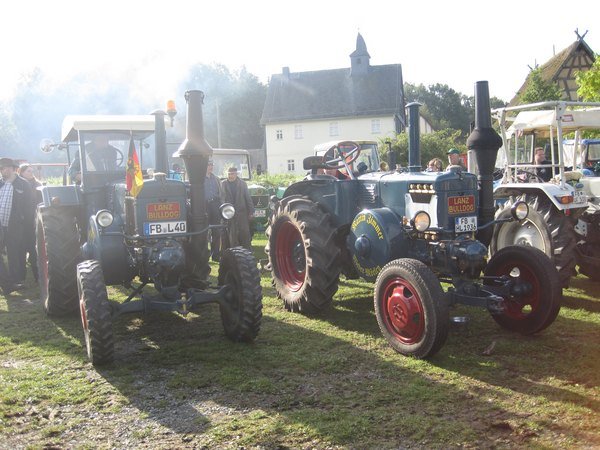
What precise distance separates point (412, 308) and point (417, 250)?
1041 millimetres

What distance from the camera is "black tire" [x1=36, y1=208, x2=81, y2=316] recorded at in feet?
20.4

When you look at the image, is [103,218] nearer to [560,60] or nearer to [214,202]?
[214,202]

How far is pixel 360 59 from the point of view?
44.7 m

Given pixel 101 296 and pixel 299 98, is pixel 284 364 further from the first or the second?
pixel 299 98

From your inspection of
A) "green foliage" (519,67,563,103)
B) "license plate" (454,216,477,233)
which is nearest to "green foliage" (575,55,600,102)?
"green foliage" (519,67,563,103)

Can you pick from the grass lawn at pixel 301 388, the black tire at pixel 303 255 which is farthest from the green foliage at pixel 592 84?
the black tire at pixel 303 255

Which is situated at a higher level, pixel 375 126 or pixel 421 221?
pixel 375 126

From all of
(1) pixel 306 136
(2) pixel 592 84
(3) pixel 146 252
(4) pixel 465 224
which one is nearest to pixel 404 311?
(4) pixel 465 224

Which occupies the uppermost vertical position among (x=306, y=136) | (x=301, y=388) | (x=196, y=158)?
(x=306, y=136)

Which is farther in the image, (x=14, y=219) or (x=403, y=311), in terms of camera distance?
(x=14, y=219)

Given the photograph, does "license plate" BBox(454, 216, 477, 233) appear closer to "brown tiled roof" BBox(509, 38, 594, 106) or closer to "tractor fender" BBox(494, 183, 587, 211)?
"tractor fender" BBox(494, 183, 587, 211)

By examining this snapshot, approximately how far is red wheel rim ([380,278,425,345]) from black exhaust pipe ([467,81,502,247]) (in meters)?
1.21

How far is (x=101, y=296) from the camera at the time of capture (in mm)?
4750

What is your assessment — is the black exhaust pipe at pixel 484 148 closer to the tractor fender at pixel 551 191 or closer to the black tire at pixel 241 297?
the tractor fender at pixel 551 191
